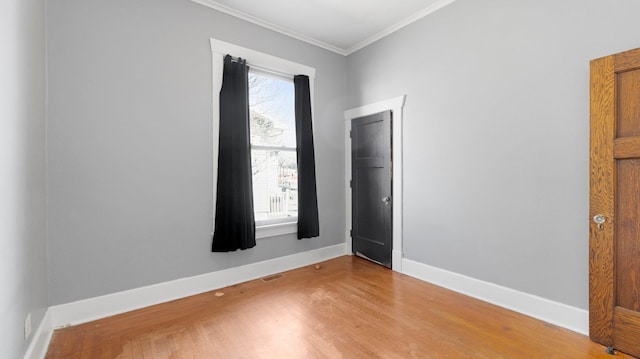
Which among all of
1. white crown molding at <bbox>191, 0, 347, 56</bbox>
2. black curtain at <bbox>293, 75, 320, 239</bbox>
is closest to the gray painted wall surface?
white crown molding at <bbox>191, 0, 347, 56</bbox>

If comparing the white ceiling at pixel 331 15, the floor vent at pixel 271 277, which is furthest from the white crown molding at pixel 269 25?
the floor vent at pixel 271 277

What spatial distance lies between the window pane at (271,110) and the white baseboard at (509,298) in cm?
229

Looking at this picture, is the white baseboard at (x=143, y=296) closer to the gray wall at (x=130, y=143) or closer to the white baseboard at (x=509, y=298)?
the gray wall at (x=130, y=143)

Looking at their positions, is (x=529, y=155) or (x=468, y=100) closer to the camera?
(x=529, y=155)

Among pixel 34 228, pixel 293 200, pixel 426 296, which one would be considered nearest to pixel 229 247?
pixel 293 200

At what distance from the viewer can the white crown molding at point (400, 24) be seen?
3093mm

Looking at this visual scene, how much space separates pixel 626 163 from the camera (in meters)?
1.95

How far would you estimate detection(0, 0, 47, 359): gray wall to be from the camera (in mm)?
1427

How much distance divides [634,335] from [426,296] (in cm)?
141

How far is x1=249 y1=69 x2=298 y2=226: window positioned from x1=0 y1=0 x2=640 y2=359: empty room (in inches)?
1.1

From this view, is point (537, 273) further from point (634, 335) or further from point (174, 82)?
point (174, 82)

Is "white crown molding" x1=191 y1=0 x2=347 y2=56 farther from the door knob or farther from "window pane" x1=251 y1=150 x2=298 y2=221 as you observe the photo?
the door knob

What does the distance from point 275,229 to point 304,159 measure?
0.98m

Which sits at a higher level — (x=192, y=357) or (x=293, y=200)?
(x=293, y=200)
